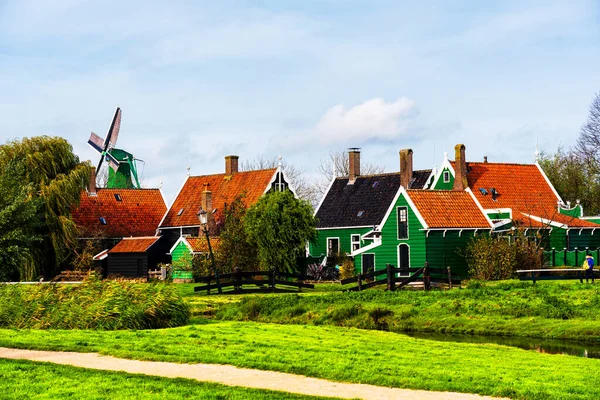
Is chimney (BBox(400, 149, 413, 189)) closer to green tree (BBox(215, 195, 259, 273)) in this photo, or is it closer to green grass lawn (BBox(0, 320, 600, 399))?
green tree (BBox(215, 195, 259, 273))

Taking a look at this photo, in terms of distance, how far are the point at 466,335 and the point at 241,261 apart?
76.8 ft

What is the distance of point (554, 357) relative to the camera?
19.9m

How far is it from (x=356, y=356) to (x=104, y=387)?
5.42 meters

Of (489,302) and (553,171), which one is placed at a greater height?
(553,171)

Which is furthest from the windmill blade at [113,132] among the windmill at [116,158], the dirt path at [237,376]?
the dirt path at [237,376]

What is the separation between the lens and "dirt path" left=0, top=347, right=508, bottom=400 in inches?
555

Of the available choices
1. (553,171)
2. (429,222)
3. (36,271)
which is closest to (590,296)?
(429,222)

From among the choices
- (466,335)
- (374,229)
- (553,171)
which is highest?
(553,171)

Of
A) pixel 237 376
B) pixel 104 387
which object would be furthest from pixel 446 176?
pixel 104 387

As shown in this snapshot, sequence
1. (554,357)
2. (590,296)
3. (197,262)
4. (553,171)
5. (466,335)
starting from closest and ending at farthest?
(554,357) → (466,335) → (590,296) → (197,262) → (553,171)

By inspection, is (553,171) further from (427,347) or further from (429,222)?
(427,347)

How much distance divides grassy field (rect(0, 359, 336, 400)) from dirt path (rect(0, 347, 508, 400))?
421 mm

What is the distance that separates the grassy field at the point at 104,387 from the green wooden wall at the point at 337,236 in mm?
41450

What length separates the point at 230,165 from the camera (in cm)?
6600
